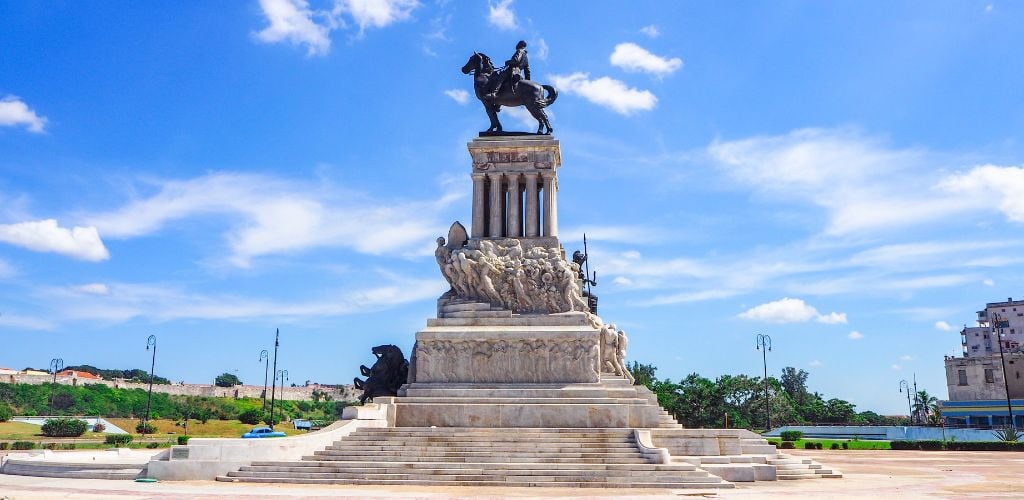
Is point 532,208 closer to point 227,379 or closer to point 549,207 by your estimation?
point 549,207

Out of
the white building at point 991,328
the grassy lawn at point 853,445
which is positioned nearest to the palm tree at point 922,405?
the white building at point 991,328

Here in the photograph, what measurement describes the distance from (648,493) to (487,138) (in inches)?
703

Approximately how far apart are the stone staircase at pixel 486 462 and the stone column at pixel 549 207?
979 cm

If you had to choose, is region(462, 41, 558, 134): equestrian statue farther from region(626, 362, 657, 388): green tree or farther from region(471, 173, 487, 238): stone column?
region(626, 362, 657, 388): green tree

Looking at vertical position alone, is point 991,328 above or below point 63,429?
above

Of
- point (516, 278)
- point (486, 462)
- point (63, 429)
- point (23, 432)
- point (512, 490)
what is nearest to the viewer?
point (512, 490)

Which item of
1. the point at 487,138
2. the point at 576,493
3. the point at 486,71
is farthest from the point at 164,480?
the point at 486,71

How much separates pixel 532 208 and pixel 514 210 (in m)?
0.86

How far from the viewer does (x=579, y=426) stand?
2650cm

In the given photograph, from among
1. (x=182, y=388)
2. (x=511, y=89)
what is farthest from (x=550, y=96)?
(x=182, y=388)

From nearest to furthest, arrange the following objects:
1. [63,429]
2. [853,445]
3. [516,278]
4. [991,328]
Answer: [516,278] < [853,445] < [63,429] < [991,328]

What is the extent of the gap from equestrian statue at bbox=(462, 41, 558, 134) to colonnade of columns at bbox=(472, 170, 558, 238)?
2.11 meters

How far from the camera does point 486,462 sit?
22266 millimetres

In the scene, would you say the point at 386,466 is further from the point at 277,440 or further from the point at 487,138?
the point at 487,138
